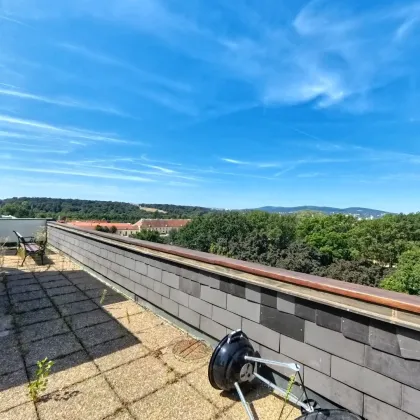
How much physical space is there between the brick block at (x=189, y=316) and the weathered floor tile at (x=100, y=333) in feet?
1.95

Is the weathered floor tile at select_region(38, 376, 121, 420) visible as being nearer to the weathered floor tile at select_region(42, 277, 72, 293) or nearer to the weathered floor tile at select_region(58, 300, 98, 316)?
the weathered floor tile at select_region(58, 300, 98, 316)

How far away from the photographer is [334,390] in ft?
4.83

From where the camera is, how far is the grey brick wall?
1.22 m

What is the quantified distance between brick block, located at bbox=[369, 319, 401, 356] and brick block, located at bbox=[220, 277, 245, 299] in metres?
0.90

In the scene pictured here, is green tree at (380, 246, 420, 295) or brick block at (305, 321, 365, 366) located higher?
brick block at (305, 321, 365, 366)

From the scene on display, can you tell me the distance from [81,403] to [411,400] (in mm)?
A: 1794

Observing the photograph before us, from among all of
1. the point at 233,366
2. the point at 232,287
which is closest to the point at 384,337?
the point at 233,366

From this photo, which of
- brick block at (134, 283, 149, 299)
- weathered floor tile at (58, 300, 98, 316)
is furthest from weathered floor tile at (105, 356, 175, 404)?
weathered floor tile at (58, 300, 98, 316)

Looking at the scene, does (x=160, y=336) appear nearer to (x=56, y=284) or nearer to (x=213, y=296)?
(x=213, y=296)

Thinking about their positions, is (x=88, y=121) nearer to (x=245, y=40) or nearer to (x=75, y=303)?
(x=245, y=40)

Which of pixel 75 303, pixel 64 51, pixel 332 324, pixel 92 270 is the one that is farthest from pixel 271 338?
pixel 64 51

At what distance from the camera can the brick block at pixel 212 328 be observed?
2.22 meters

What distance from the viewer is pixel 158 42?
20.8ft

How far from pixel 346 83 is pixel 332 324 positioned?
570 inches
